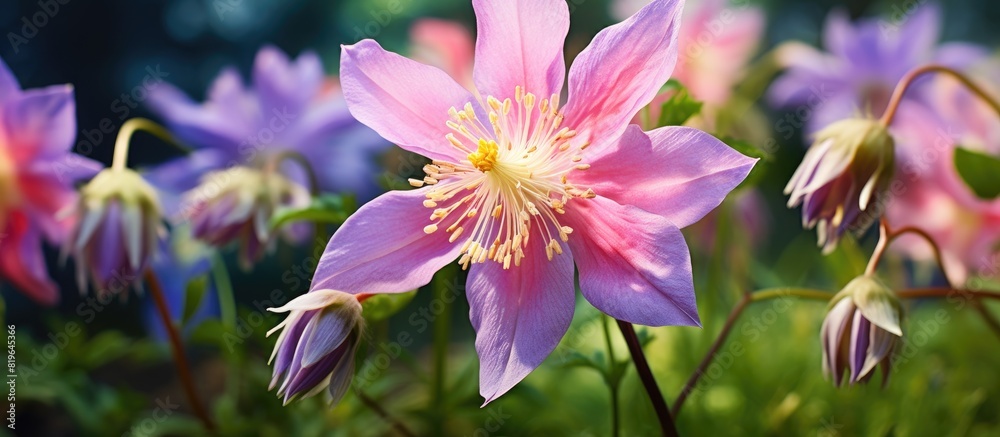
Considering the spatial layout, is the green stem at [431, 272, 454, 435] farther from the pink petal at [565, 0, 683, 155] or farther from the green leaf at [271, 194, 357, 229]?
the pink petal at [565, 0, 683, 155]

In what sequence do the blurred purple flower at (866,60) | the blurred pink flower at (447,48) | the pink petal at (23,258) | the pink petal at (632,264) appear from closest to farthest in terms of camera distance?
1. the pink petal at (632,264)
2. the pink petal at (23,258)
3. the blurred purple flower at (866,60)
4. the blurred pink flower at (447,48)

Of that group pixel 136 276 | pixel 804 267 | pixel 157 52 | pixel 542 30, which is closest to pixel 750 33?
pixel 804 267

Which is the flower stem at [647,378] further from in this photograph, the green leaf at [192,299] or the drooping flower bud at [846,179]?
the green leaf at [192,299]

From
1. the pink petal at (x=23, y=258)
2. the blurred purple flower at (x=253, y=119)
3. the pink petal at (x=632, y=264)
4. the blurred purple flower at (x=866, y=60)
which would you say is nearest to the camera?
the pink petal at (x=632, y=264)

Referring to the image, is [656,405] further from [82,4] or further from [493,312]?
[82,4]

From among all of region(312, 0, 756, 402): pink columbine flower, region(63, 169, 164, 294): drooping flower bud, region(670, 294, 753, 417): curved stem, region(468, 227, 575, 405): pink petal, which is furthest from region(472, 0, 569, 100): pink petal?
region(63, 169, 164, 294): drooping flower bud

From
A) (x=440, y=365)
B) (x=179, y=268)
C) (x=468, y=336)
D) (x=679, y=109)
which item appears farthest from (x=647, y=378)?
(x=468, y=336)

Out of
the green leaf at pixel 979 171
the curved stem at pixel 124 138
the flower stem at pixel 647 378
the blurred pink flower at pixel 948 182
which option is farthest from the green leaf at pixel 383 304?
the blurred pink flower at pixel 948 182
